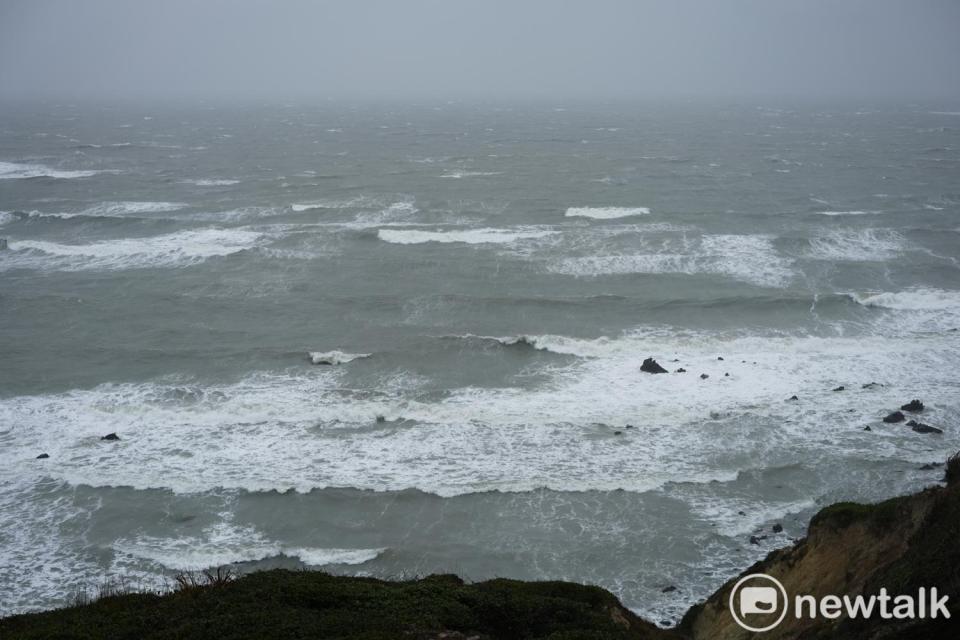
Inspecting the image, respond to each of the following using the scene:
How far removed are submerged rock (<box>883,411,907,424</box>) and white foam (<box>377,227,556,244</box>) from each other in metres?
24.9

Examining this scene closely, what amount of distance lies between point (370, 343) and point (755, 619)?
19.7 m

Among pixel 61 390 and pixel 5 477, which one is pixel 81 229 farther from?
pixel 5 477

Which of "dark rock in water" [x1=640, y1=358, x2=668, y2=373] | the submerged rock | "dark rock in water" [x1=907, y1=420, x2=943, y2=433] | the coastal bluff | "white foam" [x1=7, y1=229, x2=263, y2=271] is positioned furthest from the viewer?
"white foam" [x1=7, y1=229, x2=263, y2=271]

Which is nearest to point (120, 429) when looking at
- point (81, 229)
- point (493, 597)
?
point (493, 597)

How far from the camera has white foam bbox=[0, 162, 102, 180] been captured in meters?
66.5

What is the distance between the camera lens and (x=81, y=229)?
4759cm

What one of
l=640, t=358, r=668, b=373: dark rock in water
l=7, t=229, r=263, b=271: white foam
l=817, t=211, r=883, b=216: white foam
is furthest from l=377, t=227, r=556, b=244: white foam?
l=817, t=211, r=883, b=216: white foam

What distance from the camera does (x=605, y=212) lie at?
165 feet

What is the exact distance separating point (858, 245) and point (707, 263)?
32.9 feet

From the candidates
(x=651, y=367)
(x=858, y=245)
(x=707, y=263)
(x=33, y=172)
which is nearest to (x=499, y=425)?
(x=651, y=367)

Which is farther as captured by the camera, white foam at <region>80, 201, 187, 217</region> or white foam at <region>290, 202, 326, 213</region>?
white foam at <region>290, 202, 326, 213</region>

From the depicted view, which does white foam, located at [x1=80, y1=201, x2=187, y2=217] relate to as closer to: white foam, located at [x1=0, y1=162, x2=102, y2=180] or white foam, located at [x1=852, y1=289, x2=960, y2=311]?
white foam, located at [x1=0, y1=162, x2=102, y2=180]

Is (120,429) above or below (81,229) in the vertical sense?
below

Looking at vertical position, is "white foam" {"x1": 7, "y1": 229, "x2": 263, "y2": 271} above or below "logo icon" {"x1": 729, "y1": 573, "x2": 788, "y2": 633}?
above
